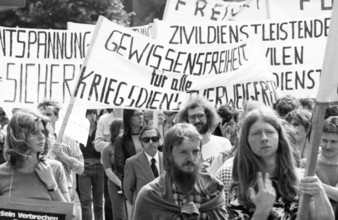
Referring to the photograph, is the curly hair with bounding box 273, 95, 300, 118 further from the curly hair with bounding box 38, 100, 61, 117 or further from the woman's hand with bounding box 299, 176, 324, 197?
the woman's hand with bounding box 299, 176, 324, 197

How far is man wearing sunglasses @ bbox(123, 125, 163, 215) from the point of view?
9.73m

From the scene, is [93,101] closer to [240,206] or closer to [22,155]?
[22,155]

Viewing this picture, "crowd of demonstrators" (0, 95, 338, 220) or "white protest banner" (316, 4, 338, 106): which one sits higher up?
"white protest banner" (316, 4, 338, 106)

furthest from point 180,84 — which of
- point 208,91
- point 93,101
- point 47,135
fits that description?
point 47,135

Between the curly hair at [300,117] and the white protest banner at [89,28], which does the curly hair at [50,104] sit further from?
the curly hair at [300,117]

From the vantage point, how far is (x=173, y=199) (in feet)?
19.9

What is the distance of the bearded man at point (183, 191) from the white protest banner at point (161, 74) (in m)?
4.39

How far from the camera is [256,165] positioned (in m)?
5.70

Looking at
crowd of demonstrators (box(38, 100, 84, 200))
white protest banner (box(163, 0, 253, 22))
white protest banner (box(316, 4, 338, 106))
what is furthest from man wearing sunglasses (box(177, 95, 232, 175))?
white protest banner (box(163, 0, 253, 22))

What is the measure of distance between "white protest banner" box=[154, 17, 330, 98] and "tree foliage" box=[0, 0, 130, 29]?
2351cm

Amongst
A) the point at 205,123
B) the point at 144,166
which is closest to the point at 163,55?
the point at 144,166

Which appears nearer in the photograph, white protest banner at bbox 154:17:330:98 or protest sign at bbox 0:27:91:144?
protest sign at bbox 0:27:91:144

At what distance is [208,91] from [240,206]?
5.52m

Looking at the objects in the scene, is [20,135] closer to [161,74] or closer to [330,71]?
[330,71]
